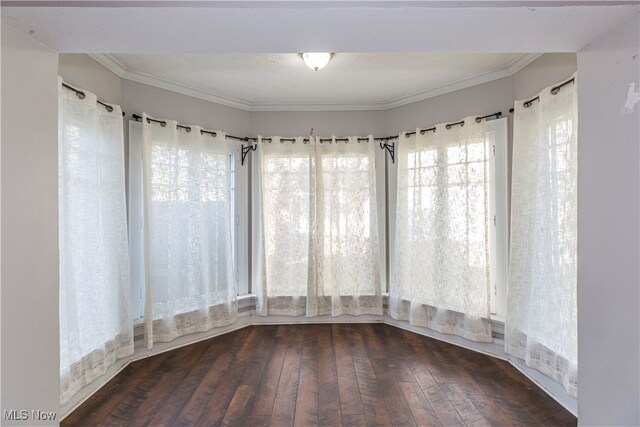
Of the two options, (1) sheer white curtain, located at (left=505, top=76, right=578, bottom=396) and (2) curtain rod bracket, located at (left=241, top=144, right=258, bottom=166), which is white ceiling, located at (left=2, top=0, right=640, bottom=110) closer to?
(1) sheer white curtain, located at (left=505, top=76, right=578, bottom=396)

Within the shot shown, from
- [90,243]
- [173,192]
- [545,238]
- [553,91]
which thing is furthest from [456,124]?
[90,243]

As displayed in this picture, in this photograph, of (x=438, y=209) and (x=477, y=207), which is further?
(x=438, y=209)

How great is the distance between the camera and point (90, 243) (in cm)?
193

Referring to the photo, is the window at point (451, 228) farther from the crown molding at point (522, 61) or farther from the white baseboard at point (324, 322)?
the crown molding at point (522, 61)

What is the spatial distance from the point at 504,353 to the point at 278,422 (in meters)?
1.88

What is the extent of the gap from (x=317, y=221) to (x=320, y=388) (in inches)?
61.5

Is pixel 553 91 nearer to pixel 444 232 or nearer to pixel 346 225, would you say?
pixel 444 232

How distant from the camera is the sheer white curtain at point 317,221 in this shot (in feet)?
10.2

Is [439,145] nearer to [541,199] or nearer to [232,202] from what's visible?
[541,199]

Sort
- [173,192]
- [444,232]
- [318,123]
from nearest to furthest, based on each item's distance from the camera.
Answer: [173,192] → [444,232] → [318,123]

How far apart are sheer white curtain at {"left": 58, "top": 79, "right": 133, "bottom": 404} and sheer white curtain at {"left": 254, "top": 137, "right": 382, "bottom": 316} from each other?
127cm

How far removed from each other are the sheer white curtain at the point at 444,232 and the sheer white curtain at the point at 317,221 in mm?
319

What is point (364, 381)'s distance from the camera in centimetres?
210

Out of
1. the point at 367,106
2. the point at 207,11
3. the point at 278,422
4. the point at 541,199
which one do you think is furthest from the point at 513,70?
the point at 278,422
